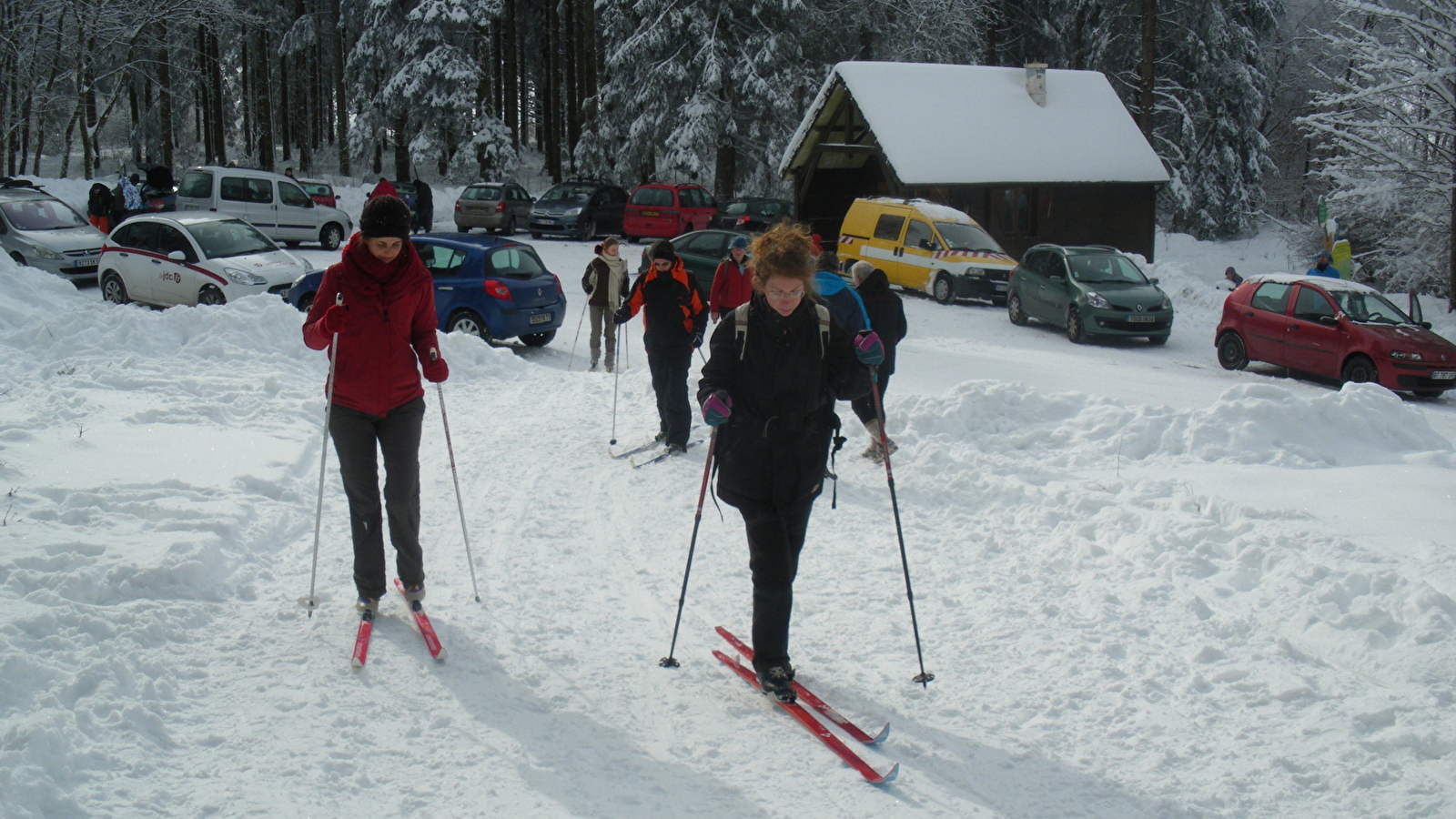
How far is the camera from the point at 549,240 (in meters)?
29.7

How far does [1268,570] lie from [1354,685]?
1.11 metres

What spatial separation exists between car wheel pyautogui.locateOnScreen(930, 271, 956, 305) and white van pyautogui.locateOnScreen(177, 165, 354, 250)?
554 inches

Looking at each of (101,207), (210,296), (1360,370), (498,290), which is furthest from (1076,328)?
(101,207)

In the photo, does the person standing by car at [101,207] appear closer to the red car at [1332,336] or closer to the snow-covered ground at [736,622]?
the snow-covered ground at [736,622]

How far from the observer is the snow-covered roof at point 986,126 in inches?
986

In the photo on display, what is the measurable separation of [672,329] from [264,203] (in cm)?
1942

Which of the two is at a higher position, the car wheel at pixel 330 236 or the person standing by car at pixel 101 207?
the person standing by car at pixel 101 207

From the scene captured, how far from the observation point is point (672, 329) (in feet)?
28.4

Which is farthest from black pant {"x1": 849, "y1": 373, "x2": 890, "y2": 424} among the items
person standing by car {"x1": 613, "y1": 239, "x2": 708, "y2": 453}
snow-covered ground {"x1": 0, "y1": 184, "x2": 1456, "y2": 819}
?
person standing by car {"x1": 613, "y1": 239, "x2": 708, "y2": 453}

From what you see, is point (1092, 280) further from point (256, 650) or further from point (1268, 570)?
point (256, 650)

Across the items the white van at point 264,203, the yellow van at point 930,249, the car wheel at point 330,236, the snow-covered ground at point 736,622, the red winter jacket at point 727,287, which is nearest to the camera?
the snow-covered ground at point 736,622

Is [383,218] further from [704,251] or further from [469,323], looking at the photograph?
[704,251]

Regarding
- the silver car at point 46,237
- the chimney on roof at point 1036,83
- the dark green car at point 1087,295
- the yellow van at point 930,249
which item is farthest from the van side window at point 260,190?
the chimney on roof at point 1036,83

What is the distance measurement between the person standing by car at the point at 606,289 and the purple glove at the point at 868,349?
8.46m
